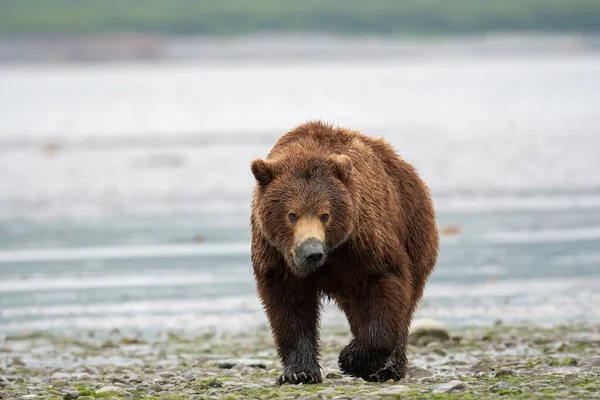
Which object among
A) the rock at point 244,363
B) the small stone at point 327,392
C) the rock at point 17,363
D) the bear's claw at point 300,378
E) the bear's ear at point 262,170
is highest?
the bear's ear at point 262,170

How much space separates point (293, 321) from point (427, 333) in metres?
2.34

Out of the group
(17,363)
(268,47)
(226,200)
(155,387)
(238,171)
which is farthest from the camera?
(268,47)

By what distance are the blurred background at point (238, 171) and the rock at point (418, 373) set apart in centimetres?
229

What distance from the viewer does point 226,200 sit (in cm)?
1852

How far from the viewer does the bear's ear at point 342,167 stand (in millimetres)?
6953

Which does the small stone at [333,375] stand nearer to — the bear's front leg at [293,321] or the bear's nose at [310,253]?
the bear's front leg at [293,321]

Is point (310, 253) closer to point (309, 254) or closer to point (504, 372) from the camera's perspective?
point (309, 254)

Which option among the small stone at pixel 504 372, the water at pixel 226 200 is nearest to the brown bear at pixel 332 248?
the small stone at pixel 504 372

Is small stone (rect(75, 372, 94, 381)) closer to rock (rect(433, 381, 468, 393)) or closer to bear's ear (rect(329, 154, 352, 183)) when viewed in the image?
bear's ear (rect(329, 154, 352, 183))

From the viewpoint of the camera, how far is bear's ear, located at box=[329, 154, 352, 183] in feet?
22.8

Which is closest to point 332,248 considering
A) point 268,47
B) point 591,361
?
point 591,361

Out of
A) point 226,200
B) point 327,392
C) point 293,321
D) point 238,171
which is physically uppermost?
point 238,171

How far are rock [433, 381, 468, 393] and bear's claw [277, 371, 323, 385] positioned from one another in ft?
3.08

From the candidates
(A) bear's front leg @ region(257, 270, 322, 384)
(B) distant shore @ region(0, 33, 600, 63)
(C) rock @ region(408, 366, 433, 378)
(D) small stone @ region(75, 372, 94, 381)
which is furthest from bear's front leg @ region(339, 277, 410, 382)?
(B) distant shore @ region(0, 33, 600, 63)
